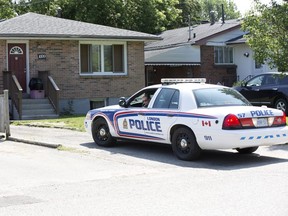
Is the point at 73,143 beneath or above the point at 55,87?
beneath

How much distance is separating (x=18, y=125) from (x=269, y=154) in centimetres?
985

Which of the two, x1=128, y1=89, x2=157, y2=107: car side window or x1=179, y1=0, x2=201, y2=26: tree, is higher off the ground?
x1=179, y1=0, x2=201, y2=26: tree

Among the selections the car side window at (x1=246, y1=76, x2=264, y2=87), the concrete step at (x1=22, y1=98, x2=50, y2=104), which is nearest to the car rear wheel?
the car side window at (x1=246, y1=76, x2=264, y2=87)

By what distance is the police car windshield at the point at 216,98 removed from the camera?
35.8 ft

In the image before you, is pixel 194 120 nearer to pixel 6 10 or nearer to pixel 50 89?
pixel 50 89

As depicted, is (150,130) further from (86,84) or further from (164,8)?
(164,8)

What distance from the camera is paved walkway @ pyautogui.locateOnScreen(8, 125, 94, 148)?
13352 millimetres

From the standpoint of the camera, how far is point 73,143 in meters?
13.5

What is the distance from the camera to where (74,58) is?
23.6 meters

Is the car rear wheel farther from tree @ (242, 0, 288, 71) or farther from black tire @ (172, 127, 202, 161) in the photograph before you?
black tire @ (172, 127, 202, 161)

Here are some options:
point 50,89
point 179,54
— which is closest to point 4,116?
point 50,89

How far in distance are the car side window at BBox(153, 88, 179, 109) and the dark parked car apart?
8806 millimetres

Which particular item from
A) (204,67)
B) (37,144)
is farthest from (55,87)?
(204,67)

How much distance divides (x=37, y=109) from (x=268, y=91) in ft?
29.2
